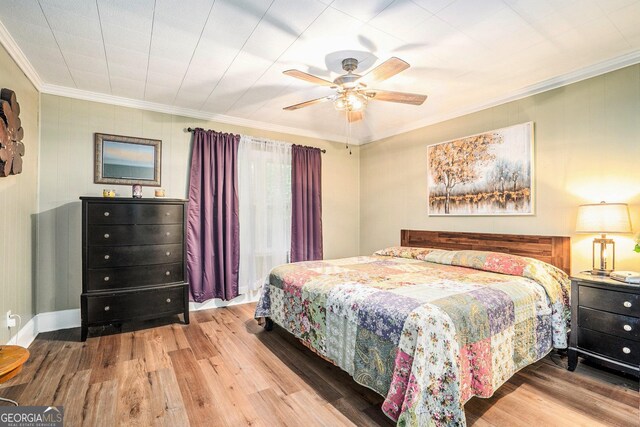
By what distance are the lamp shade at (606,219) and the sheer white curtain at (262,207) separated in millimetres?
3416

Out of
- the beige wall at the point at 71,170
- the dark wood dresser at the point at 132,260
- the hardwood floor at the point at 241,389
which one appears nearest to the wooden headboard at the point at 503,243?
the hardwood floor at the point at 241,389

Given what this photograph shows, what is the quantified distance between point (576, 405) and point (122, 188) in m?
4.56

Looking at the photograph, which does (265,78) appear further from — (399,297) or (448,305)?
(448,305)

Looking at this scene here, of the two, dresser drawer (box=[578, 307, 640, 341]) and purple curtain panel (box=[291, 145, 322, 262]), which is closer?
dresser drawer (box=[578, 307, 640, 341])

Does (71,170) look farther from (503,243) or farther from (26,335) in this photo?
(503,243)

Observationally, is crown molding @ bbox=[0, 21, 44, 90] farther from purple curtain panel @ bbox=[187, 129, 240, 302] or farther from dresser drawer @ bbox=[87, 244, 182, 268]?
dresser drawer @ bbox=[87, 244, 182, 268]

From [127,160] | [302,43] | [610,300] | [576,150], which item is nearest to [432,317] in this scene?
[610,300]

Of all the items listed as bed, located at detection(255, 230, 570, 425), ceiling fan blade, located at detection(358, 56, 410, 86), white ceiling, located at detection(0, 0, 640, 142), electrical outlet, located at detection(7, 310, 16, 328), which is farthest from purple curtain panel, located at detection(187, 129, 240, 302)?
ceiling fan blade, located at detection(358, 56, 410, 86)

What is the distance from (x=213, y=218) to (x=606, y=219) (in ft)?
13.2

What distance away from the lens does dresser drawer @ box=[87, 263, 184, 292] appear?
3.04 meters

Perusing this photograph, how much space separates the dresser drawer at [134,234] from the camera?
304 cm

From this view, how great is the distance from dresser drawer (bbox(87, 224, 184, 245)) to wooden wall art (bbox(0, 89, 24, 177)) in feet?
2.63

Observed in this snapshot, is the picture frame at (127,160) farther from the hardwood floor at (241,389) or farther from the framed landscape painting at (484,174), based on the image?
the framed landscape painting at (484,174)

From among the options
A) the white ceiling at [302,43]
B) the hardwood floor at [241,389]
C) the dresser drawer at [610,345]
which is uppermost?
the white ceiling at [302,43]
